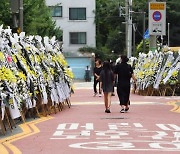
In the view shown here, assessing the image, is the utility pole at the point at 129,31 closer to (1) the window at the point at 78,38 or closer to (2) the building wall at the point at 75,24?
(2) the building wall at the point at 75,24

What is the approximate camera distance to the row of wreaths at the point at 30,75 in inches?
540

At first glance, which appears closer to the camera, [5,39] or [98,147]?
[98,147]

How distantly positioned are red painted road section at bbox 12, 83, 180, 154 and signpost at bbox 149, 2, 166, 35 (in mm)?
9876

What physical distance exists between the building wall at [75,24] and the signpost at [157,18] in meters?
36.9

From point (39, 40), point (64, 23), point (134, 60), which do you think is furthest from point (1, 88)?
point (64, 23)

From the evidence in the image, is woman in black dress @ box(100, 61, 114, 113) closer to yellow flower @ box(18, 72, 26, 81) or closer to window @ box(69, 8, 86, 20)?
yellow flower @ box(18, 72, 26, 81)

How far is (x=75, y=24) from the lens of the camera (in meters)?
66.6

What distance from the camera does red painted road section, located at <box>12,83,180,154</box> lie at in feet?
36.6

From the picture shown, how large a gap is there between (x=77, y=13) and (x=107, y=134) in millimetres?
53757

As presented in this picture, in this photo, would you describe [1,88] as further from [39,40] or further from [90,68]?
[90,68]

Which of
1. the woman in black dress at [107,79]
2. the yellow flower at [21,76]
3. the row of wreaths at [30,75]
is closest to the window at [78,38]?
the row of wreaths at [30,75]

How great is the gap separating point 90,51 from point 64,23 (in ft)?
15.8

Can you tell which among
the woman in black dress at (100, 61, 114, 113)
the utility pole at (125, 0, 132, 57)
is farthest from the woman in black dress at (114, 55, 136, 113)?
the utility pole at (125, 0, 132, 57)

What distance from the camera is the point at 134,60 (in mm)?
A: 36594
